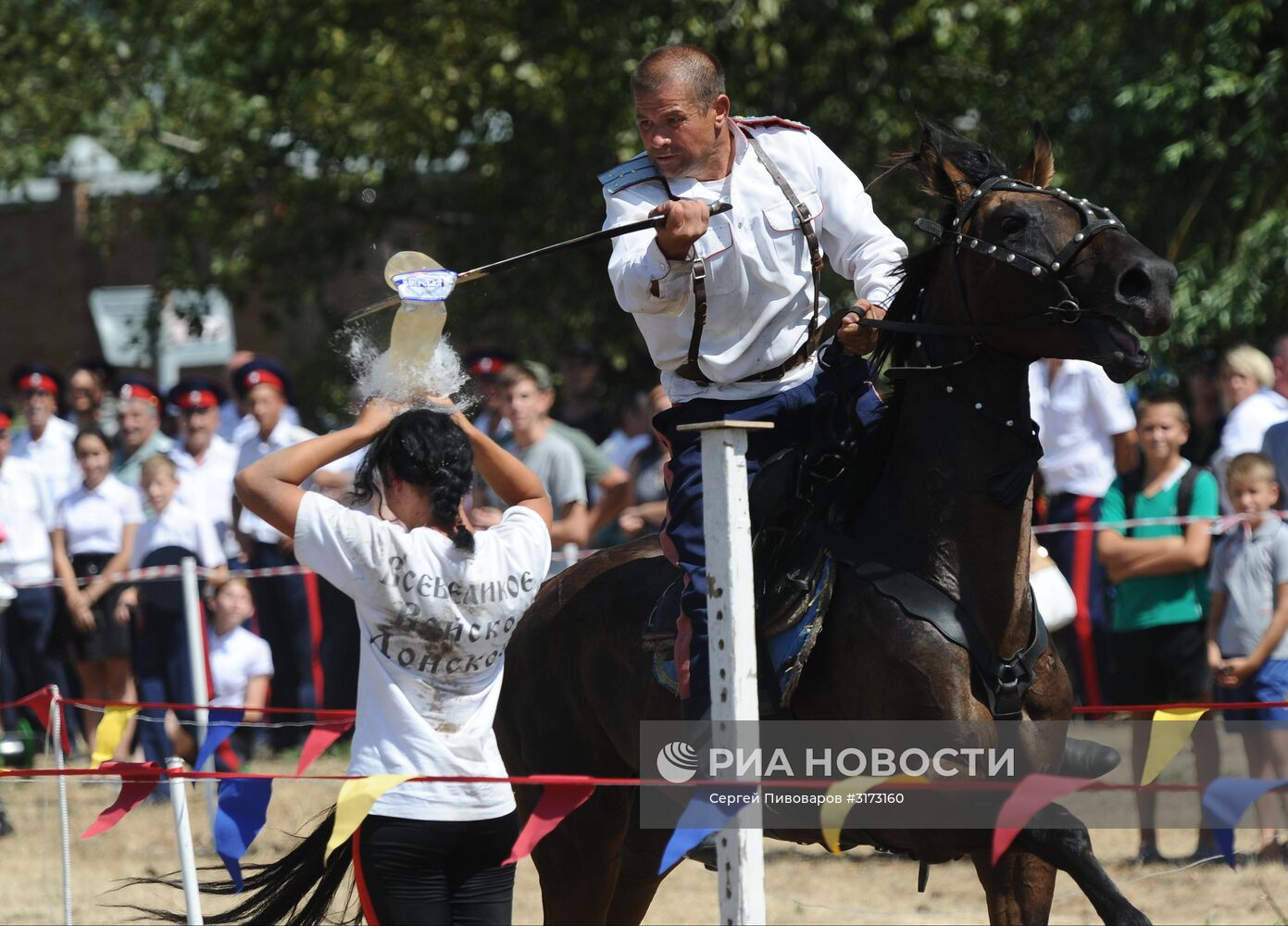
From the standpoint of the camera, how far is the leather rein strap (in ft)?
14.6

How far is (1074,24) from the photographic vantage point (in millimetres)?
12625

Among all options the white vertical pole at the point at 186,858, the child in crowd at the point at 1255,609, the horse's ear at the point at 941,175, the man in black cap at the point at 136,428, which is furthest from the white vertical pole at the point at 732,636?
the man in black cap at the point at 136,428

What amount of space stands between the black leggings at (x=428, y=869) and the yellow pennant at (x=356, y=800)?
86 millimetres

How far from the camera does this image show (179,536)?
9.98m

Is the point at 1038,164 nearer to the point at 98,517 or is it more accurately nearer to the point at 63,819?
the point at 63,819

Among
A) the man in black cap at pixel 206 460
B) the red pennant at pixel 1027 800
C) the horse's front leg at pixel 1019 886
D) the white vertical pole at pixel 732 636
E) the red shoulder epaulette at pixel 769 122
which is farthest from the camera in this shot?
the man in black cap at pixel 206 460

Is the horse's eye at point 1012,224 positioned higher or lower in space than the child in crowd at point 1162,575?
higher

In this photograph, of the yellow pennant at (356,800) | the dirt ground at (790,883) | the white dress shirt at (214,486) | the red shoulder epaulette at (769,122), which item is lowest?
the dirt ground at (790,883)

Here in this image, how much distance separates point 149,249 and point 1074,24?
51.2ft

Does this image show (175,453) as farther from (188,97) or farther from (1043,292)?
(1043,292)

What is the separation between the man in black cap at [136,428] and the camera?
10.8 m

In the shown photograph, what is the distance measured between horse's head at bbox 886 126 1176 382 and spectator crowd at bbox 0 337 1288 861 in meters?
2.64

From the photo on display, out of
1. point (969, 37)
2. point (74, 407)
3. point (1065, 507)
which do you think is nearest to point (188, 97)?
point (74, 407)

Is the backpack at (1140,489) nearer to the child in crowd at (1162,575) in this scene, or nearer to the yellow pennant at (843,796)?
the child in crowd at (1162,575)
